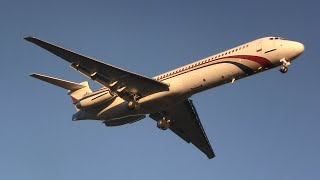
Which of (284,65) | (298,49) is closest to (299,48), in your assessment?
(298,49)

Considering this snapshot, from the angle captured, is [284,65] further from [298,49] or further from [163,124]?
[163,124]

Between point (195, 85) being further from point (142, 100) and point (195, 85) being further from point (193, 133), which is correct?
point (193, 133)

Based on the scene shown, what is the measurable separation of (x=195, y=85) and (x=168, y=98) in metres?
2.80

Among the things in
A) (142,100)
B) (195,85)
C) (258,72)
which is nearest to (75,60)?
(142,100)

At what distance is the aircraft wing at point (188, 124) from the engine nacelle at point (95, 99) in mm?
6580

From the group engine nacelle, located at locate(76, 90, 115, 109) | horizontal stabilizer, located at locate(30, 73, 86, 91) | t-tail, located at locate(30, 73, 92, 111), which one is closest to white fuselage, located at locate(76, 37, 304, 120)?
engine nacelle, located at locate(76, 90, 115, 109)

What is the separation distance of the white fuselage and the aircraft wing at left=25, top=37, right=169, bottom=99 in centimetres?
83

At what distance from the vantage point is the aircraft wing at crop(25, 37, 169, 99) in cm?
5231

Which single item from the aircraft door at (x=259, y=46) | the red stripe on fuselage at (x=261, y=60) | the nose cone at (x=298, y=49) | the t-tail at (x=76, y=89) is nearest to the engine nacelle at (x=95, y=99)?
the t-tail at (x=76, y=89)

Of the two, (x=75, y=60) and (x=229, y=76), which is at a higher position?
(x=75, y=60)

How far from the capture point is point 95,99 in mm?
55719

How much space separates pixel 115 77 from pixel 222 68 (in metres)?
9.48

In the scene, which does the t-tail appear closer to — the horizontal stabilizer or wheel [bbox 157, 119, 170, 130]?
the horizontal stabilizer

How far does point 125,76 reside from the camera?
53.2m
